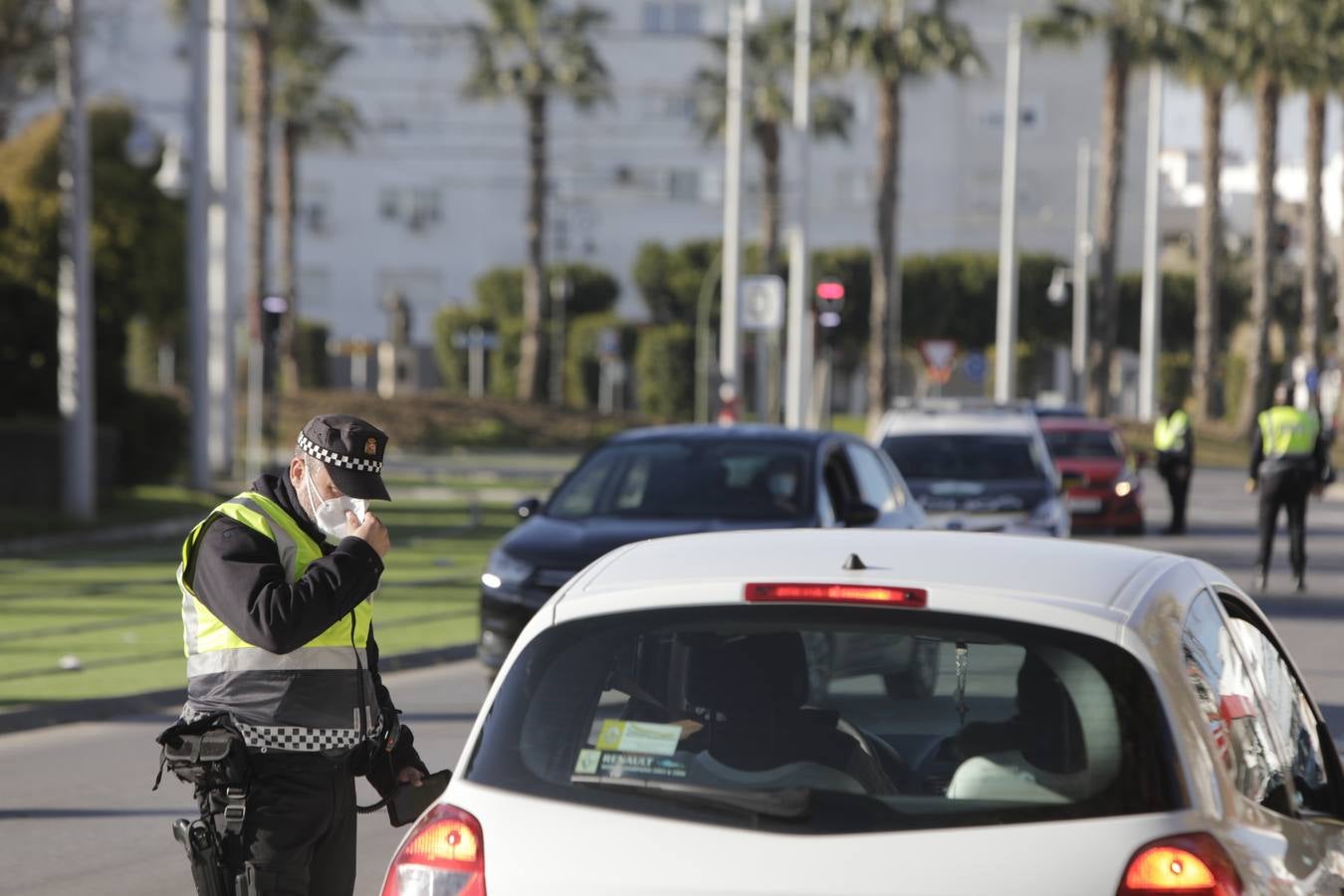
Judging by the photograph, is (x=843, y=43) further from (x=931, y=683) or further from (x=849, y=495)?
(x=931, y=683)

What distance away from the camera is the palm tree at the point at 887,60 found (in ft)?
168

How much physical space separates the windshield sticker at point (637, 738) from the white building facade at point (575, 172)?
81.8 m

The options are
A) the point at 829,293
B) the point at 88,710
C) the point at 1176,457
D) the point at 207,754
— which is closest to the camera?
the point at 207,754

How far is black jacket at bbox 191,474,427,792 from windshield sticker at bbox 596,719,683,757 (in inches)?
36.7

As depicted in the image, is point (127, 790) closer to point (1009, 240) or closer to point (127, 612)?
point (127, 612)

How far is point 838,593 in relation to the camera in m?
3.90

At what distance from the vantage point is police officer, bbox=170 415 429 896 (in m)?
4.75

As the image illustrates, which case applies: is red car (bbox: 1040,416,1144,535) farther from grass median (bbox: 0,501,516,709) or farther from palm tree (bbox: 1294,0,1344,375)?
palm tree (bbox: 1294,0,1344,375)

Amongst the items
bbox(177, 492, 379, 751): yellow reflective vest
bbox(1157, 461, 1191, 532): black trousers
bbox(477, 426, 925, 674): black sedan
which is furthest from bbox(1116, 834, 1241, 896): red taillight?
bbox(1157, 461, 1191, 532): black trousers

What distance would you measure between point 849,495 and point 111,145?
20150 mm

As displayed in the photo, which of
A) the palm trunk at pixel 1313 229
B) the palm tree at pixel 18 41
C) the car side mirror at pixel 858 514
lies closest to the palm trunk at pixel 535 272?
the palm trunk at pixel 1313 229

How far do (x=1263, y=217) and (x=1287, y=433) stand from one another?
3749 centimetres

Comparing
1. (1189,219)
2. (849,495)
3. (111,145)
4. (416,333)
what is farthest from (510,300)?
(849,495)

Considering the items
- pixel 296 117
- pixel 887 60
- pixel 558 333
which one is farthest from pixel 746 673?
pixel 558 333
